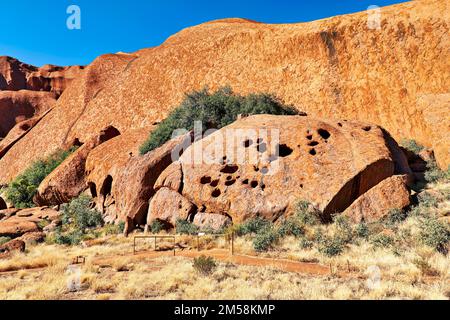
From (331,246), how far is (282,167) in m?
4.26

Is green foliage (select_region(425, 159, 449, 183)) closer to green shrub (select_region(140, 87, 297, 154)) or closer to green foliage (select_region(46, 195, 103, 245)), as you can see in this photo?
green shrub (select_region(140, 87, 297, 154))

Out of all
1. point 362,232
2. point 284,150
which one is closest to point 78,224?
point 284,150

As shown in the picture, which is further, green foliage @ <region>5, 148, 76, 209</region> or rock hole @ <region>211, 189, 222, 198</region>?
green foliage @ <region>5, 148, 76, 209</region>

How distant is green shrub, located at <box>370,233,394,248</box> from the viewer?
28.8 ft

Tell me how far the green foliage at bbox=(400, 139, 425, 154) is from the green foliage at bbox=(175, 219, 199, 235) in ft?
47.4

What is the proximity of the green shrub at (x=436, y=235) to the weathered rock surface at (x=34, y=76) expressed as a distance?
67.6 m

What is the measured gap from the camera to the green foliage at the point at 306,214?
420 inches

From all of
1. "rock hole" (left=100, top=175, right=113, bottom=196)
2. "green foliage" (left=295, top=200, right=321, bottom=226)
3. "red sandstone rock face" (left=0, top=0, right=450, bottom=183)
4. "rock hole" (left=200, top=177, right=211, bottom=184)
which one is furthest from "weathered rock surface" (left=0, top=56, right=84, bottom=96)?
"green foliage" (left=295, top=200, right=321, bottom=226)

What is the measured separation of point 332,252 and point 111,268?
533 cm

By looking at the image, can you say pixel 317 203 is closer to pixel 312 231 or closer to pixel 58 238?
pixel 312 231

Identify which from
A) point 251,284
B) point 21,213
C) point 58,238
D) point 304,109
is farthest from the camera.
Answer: point 304,109

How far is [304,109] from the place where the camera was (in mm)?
28188

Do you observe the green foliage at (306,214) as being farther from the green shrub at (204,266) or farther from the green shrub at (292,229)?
the green shrub at (204,266)
